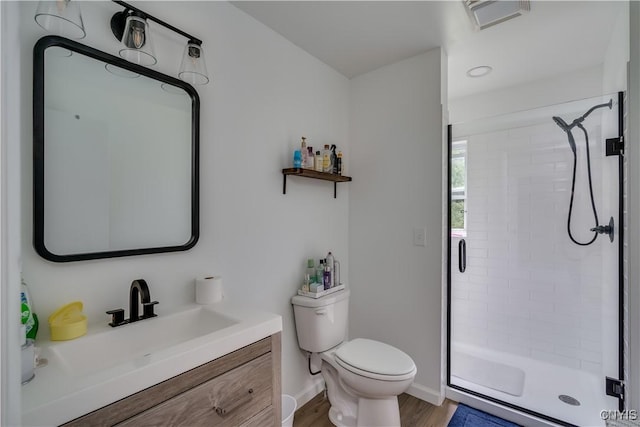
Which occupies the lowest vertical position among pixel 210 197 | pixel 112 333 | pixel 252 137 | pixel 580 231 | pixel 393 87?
pixel 112 333

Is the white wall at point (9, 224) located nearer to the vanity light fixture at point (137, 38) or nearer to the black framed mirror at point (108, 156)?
the black framed mirror at point (108, 156)

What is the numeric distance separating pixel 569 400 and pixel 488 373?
0.49m

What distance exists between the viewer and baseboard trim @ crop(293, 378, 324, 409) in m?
1.99

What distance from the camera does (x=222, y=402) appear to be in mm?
1018

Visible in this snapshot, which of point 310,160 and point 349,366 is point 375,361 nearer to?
point 349,366

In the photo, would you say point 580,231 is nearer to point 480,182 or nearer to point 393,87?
point 480,182

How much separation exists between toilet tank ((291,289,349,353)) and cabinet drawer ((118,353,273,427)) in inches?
27.9

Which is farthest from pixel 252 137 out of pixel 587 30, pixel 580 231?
pixel 580 231

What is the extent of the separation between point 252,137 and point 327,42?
0.85 meters

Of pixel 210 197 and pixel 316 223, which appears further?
pixel 316 223

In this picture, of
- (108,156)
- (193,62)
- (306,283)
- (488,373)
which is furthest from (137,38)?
(488,373)

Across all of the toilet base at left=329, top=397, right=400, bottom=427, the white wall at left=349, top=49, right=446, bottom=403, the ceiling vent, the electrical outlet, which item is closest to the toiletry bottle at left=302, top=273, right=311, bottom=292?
the white wall at left=349, top=49, right=446, bottom=403

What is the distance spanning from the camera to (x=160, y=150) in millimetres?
1342

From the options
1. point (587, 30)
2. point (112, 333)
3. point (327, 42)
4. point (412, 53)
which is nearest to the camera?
point (112, 333)
